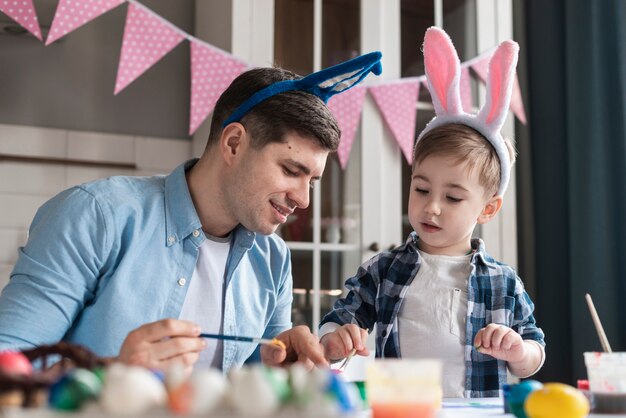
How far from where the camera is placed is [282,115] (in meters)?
1.39

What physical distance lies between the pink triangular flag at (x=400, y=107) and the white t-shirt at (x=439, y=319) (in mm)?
1337

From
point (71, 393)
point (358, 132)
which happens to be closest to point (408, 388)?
point (71, 393)

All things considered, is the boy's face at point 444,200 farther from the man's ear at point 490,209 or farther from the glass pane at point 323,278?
the glass pane at point 323,278

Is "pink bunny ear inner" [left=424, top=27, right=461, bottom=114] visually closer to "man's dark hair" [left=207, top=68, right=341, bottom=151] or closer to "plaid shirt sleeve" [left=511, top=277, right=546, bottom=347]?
"man's dark hair" [left=207, top=68, right=341, bottom=151]

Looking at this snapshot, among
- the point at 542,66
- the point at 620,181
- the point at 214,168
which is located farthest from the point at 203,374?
the point at 542,66

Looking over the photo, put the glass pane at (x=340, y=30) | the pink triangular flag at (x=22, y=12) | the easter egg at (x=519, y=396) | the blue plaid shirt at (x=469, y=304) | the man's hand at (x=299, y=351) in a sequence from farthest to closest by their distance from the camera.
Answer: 1. the glass pane at (x=340, y=30)
2. the pink triangular flag at (x=22, y=12)
3. the blue plaid shirt at (x=469, y=304)
4. the man's hand at (x=299, y=351)
5. the easter egg at (x=519, y=396)

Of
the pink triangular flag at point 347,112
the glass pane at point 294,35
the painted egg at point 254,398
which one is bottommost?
the painted egg at point 254,398

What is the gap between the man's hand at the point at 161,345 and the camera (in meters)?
0.90

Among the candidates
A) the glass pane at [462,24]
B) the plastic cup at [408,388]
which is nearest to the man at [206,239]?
the plastic cup at [408,388]

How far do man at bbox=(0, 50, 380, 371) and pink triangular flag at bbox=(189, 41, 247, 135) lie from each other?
1.09 metres

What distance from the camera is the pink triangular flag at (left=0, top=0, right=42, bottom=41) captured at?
2236 mm

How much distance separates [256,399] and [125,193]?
0.94 meters

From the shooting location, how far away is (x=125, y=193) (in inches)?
53.8

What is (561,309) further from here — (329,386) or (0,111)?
(329,386)
